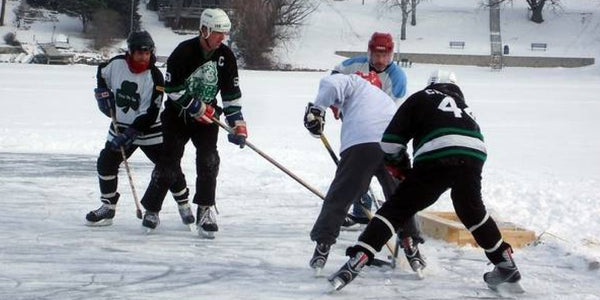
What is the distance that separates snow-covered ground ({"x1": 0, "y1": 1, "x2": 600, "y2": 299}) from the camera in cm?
496

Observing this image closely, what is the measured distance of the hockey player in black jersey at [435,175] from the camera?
4703 millimetres

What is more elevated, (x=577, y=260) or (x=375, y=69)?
(x=375, y=69)

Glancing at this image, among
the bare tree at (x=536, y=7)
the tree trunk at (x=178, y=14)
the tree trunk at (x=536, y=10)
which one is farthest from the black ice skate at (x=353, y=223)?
the tree trunk at (x=536, y=10)

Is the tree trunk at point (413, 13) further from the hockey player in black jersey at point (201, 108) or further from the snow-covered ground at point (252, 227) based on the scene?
the hockey player in black jersey at point (201, 108)

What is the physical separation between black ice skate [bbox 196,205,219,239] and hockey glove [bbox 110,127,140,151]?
2.28ft

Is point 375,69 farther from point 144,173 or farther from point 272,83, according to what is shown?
point 272,83

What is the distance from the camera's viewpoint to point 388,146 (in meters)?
4.79

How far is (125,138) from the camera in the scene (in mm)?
6449

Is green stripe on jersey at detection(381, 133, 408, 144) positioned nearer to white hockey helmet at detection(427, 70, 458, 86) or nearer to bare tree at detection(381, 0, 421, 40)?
white hockey helmet at detection(427, 70, 458, 86)

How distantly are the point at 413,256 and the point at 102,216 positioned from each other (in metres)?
2.61

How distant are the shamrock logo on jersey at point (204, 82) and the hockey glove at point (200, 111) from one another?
166 millimetres

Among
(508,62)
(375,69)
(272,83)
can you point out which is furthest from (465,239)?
(508,62)

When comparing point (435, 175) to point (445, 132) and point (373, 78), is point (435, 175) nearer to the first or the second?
point (445, 132)

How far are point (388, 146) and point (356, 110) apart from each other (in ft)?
1.95
